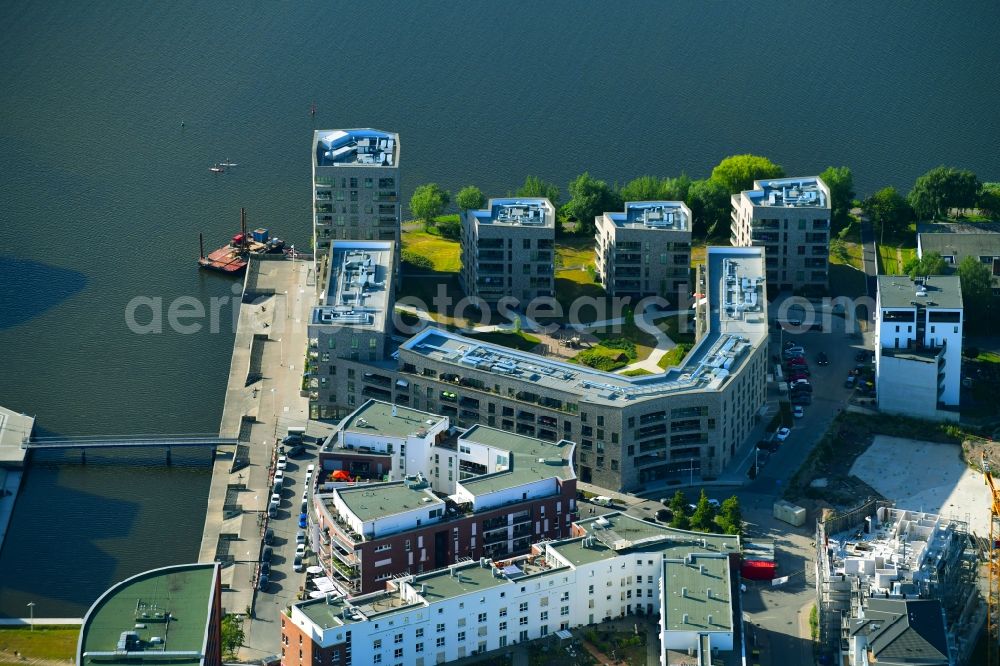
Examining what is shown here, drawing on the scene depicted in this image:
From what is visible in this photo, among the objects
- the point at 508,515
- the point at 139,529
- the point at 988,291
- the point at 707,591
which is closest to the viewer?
the point at 707,591

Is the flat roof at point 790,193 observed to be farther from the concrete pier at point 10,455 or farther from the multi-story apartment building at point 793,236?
the concrete pier at point 10,455

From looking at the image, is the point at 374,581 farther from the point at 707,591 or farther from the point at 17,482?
the point at 17,482

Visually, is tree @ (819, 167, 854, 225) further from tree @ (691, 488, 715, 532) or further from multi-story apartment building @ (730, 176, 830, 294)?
tree @ (691, 488, 715, 532)

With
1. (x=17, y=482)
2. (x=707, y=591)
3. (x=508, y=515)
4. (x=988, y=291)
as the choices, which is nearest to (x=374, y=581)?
(x=508, y=515)

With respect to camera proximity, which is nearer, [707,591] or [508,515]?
[707,591]

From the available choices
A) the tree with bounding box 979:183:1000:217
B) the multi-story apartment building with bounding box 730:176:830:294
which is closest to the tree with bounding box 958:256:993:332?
the multi-story apartment building with bounding box 730:176:830:294

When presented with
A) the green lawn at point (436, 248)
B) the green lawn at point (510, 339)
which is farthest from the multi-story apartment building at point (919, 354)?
the green lawn at point (436, 248)
